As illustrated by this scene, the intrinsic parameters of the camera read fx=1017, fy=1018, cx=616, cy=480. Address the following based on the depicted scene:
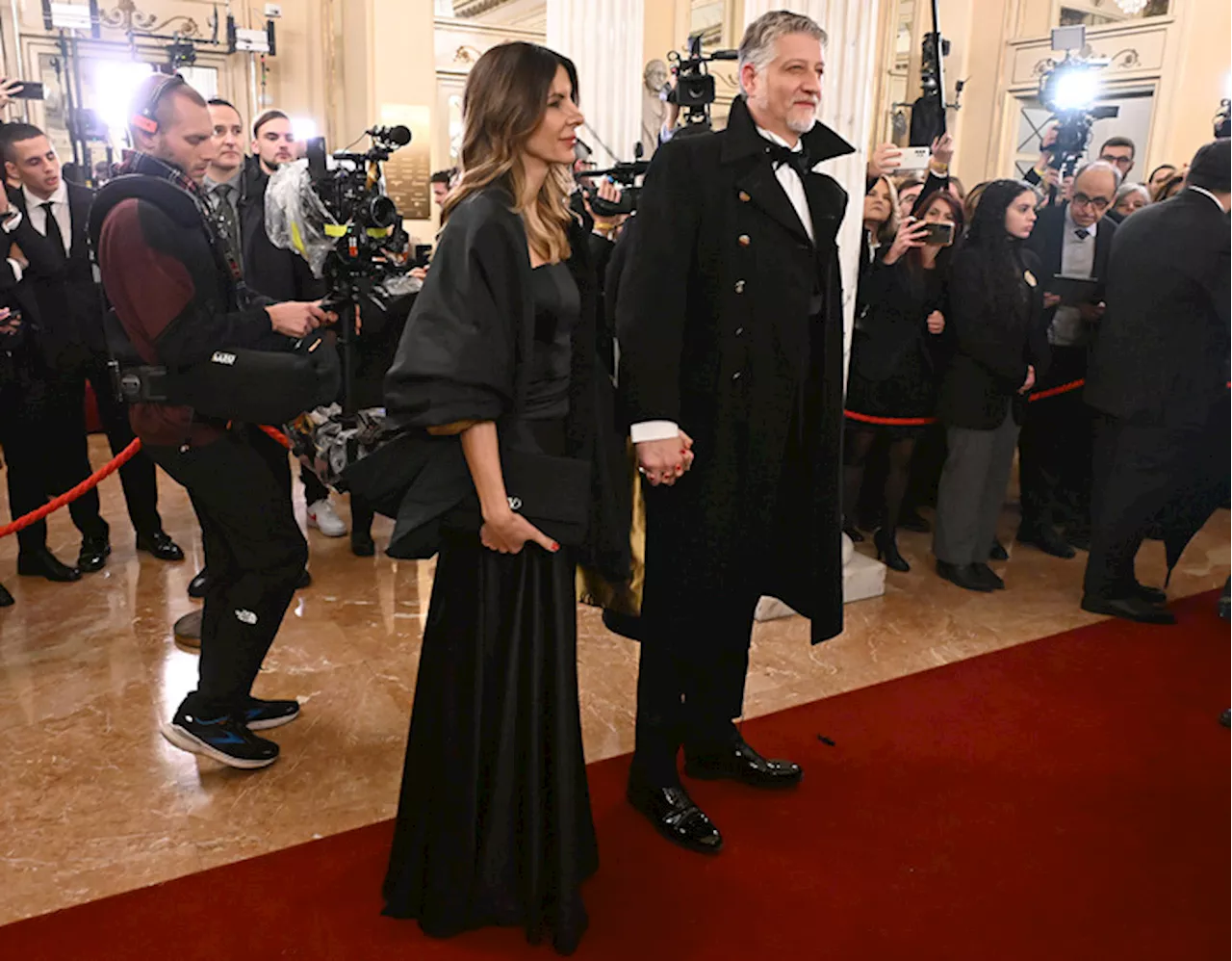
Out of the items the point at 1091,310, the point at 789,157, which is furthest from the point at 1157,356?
the point at 789,157

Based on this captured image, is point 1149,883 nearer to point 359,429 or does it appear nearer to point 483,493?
point 483,493

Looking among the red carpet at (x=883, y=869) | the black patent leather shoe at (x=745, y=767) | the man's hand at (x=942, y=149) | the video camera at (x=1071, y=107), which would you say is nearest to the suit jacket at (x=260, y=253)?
the red carpet at (x=883, y=869)

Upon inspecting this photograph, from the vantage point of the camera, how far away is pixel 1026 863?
2.41 metres

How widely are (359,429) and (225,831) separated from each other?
1.71 m

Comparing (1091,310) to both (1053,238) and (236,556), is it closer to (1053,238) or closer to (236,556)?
(1053,238)

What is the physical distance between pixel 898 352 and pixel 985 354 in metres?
0.38

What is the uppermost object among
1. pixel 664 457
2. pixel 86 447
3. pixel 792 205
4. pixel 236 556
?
pixel 792 205

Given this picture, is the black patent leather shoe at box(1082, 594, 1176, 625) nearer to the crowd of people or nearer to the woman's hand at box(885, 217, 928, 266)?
the crowd of people

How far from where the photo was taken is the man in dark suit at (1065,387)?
4.82 metres

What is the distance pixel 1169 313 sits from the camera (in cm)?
375

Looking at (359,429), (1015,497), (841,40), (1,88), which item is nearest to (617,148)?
(841,40)

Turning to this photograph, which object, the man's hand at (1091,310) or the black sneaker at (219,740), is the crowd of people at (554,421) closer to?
the black sneaker at (219,740)

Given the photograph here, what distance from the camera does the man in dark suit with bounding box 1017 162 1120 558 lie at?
4824mm

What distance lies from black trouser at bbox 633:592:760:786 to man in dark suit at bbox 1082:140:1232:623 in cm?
219
